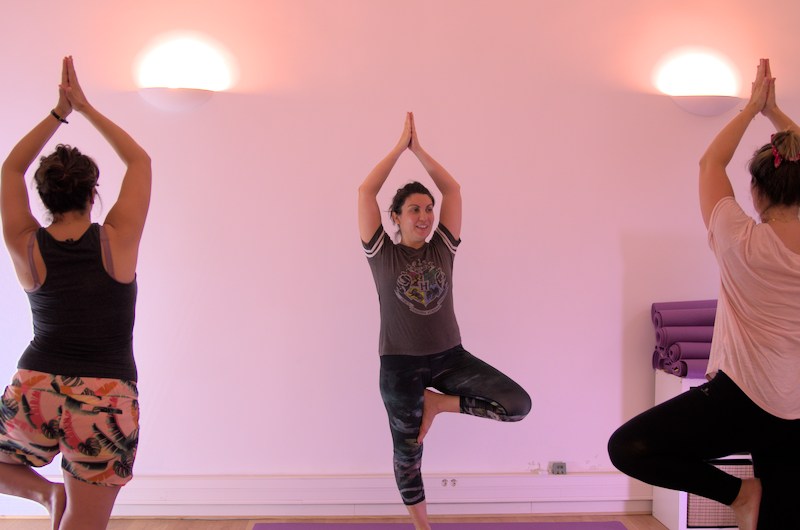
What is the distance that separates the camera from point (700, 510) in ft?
11.5

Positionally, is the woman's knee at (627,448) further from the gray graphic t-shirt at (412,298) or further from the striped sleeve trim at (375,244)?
the striped sleeve trim at (375,244)

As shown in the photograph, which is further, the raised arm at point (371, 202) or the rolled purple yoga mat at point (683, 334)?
the rolled purple yoga mat at point (683, 334)

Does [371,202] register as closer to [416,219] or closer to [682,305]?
[416,219]

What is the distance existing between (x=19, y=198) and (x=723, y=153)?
88.4 inches

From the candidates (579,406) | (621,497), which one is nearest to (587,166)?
(579,406)

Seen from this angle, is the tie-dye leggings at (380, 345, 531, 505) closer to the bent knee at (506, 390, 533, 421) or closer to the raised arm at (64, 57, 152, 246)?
the bent knee at (506, 390, 533, 421)

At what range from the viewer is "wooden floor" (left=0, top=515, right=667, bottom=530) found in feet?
11.8

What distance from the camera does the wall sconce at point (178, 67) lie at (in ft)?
11.8

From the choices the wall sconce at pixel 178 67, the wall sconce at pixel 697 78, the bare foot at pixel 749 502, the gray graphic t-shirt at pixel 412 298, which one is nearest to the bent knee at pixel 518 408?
the gray graphic t-shirt at pixel 412 298

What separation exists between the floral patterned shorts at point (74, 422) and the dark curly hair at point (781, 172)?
2.07 metres

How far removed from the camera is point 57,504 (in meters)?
2.36

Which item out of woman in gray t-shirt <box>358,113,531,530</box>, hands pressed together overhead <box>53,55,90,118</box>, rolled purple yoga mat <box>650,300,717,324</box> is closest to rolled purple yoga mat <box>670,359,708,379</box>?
rolled purple yoga mat <box>650,300,717,324</box>

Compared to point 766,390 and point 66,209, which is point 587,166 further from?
point 66,209

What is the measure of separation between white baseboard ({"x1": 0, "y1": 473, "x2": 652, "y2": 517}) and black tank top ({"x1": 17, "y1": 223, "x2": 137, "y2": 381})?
170cm
